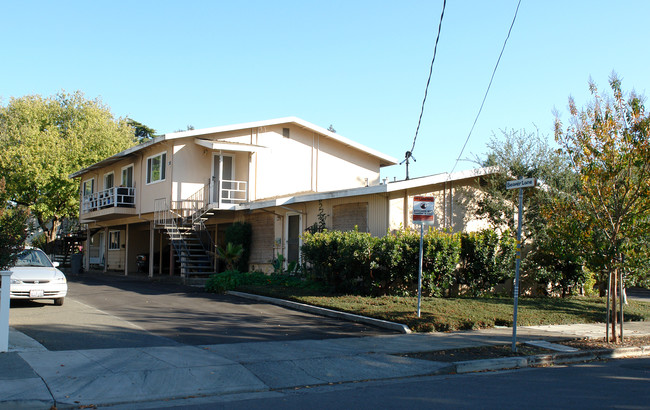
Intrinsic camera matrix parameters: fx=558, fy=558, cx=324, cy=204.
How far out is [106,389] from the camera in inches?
275

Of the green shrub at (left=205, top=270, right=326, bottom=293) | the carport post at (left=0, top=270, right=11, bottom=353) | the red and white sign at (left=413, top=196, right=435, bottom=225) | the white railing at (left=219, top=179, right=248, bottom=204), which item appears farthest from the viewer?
the white railing at (left=219, top=179, right=248, bottom=204)

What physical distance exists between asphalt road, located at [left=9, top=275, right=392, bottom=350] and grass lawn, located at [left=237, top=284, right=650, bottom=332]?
0.72m

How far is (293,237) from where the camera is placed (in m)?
20.8

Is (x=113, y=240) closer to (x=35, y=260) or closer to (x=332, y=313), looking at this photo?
(x=35, y=260)

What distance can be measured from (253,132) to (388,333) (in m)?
14.5

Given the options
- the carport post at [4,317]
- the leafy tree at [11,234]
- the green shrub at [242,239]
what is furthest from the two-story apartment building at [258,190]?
the carport post at [4,317]

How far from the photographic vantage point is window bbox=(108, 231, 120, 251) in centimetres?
3262

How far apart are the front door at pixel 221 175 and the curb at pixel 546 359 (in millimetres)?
14826

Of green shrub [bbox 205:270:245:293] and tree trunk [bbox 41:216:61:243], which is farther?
tree trunk [bbox 41:216:61:243]

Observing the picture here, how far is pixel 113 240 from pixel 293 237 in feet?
56.1

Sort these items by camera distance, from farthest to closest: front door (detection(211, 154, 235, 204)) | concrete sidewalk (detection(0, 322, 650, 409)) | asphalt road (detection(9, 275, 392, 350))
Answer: front door (detection(211, 154, 235, 204)), asphalt road (detection(9, 275, 392, 350)), concrete sidewalk (detection(0, 322, 650, 409))

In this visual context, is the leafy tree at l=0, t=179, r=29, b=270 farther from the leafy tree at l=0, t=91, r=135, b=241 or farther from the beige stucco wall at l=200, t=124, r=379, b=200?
the leafy tree at l=0, t=91, r=135, b=241

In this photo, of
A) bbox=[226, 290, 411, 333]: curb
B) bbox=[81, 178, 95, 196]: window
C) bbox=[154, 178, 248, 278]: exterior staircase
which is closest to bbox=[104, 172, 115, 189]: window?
bbox=[81, 178, 95, 196]: window

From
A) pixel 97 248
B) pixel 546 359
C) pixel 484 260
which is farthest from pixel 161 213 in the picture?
pixel 546 359
